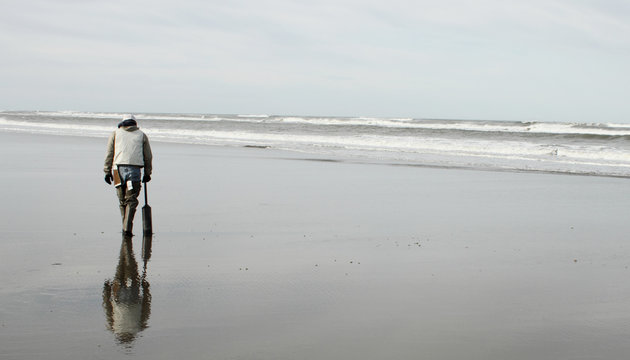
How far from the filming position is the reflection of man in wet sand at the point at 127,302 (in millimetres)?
5023

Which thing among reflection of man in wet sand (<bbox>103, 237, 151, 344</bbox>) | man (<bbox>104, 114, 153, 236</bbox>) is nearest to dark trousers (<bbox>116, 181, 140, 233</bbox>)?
man (<bbox>104, 114, 153, 236</bbox>)

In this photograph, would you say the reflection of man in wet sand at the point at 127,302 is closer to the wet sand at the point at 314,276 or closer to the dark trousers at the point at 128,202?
the wet sand at the point at 314,276

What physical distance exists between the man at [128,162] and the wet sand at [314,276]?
0.43 metres

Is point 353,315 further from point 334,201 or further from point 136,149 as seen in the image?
point 334,201

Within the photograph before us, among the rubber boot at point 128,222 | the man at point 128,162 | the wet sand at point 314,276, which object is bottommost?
the wet sand at point 314,276

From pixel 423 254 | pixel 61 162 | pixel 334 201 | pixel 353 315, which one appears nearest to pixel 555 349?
pixel 353 315

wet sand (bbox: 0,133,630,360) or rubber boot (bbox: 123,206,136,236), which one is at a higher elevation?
rubber boot (bbox: 123,206,136,236)

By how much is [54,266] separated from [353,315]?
9.98ft

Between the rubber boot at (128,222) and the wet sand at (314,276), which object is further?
the rubber boot at (128,222)

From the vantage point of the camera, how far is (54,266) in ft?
22.7

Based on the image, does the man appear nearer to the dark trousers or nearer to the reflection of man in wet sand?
the dark trousers

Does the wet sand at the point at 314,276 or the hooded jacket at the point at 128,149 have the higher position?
the hooded jacket at the point at 128,149

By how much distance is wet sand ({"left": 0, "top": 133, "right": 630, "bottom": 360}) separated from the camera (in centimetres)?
484

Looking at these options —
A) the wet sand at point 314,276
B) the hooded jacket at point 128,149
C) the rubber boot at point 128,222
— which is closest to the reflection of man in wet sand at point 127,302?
the wet sand at point 314,276
